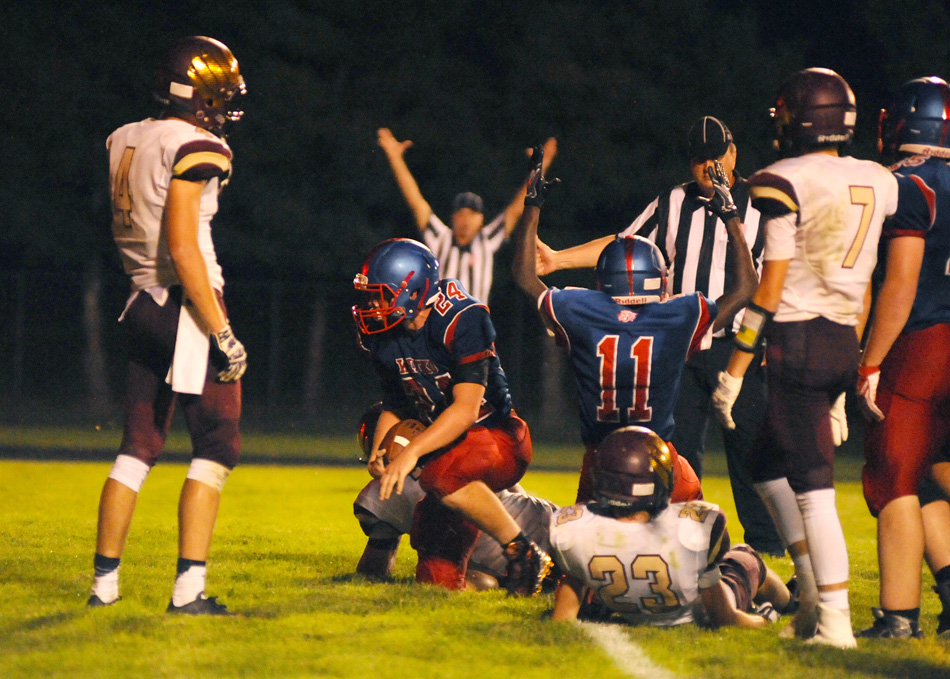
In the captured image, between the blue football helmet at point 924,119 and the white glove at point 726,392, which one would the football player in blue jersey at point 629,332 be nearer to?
the white glove at point 726,392

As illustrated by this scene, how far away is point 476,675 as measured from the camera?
12.0ft

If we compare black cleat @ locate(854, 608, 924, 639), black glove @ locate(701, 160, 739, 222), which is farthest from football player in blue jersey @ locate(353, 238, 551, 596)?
black cleat @ locate(854, 608, 924, 639)

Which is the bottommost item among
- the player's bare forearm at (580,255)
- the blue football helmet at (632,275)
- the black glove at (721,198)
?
the blue football helmet at (632,275)

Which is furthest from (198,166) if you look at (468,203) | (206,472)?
(468,203)

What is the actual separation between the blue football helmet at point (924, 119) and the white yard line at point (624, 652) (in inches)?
81.7

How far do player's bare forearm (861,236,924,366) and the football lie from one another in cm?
189

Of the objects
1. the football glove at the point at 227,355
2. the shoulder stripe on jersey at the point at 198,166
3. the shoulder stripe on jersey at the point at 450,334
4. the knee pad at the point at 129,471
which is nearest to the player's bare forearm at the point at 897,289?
the shoulder stripe on jersey at the point at 450,334

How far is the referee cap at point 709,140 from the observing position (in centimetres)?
566

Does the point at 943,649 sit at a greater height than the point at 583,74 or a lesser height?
lesser

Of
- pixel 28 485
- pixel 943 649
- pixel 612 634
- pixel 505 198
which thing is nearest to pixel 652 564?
pixel 612 634


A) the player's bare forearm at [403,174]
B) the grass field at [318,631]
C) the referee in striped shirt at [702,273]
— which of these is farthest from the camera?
the player's bare forearm at [403,174]

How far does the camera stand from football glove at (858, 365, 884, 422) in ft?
14.2

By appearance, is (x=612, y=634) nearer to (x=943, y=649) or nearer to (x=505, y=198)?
(x=943, y=649)

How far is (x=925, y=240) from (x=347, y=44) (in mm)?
15715
